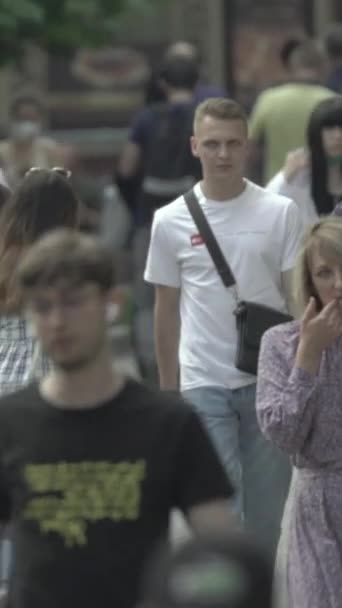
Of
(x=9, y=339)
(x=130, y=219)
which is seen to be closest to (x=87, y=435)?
(x=9, y=339)

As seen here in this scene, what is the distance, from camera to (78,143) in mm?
20297

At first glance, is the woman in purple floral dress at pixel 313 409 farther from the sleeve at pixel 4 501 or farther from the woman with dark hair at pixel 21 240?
the sleeve at pixel 4 501

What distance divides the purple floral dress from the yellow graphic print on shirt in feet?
5.67

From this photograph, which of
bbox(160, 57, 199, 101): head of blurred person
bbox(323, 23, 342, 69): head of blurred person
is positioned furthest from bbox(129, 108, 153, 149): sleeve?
bbox(323, 23, 342, 69): head of blurred person

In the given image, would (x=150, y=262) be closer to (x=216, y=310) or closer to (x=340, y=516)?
(x=216, y=310)

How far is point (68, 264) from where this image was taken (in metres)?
4.10

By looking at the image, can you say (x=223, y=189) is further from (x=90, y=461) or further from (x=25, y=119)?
(x=25, y=119)

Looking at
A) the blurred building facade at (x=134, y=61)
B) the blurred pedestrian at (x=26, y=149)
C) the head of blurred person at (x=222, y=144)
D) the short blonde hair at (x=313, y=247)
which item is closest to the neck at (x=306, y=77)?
the blurred pedestrian at (x=26, y=149)

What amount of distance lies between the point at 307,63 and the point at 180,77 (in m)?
0.73

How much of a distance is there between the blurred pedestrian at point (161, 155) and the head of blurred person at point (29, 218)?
564 cm

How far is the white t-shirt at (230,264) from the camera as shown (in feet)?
24.0

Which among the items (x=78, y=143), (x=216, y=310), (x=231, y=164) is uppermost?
(x=231, y=164)

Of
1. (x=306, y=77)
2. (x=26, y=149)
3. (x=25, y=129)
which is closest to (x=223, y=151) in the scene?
(x=306, y=77)

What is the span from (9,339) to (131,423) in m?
1.80
